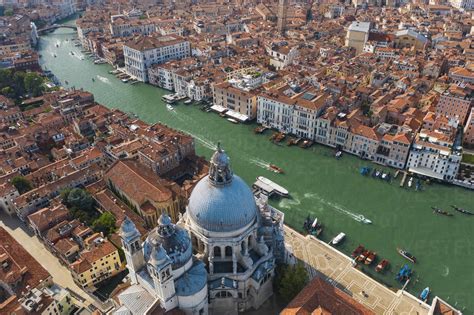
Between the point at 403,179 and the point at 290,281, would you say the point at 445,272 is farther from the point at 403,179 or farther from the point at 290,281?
the point at 290,281

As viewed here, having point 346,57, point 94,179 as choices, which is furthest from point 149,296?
point 346,57

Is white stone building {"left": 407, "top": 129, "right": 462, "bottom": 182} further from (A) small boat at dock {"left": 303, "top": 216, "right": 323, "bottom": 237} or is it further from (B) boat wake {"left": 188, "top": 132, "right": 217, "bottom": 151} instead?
(B) boat wake {"left": 188, "top": 132, "right": 217, "bottom": 151}

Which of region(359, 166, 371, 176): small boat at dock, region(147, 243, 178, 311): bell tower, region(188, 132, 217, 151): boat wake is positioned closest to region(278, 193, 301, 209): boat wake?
region(359, 166, 371, 176): small boat at dock

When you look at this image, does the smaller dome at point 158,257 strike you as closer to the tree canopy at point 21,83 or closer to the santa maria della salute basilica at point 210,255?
the santa maria della salute basilica at point 210,255

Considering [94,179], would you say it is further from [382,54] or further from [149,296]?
[382,54]

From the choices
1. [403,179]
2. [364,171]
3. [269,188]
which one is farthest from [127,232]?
[403,179]

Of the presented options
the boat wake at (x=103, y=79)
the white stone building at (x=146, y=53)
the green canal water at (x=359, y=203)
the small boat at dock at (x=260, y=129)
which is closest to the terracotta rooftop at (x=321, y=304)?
the green canal water at (x=359, y=203)
